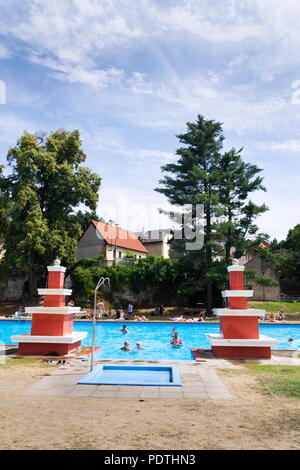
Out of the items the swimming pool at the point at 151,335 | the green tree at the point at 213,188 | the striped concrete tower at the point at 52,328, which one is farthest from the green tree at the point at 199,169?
the striped concrete tower at the point at 52,328

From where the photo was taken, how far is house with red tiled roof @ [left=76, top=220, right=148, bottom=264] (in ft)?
140

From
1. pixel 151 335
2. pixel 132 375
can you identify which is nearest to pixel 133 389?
pixel 132 375

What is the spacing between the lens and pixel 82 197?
34.4 metres

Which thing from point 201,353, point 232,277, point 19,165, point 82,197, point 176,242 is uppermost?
point 19,165

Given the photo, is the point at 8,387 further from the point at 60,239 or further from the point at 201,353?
the point at 60,239

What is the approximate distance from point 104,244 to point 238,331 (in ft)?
103

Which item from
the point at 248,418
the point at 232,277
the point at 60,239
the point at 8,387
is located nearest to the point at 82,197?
the point at 60,239

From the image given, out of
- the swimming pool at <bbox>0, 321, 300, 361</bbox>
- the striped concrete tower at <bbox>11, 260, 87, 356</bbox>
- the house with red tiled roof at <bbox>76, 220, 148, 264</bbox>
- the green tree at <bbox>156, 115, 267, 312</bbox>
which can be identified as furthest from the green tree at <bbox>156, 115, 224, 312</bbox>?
the striped concrete tower at <bbox>11, 260, 87, 356</bbox>

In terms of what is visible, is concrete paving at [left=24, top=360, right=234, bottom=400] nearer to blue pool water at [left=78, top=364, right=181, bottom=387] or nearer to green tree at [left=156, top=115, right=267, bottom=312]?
blue pool water at [left=78, top=364, right=181, bottom=387]

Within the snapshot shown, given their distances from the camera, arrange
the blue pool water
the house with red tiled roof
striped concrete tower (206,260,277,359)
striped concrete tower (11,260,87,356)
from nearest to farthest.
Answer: the blue pool water < striped concrete tower (206,260,277,359) < striped concrete tower (11,260,87,356) < the house with red tiled roof

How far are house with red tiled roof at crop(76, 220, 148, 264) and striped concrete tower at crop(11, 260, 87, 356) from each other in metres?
27.5

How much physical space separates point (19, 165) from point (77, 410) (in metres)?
29.0

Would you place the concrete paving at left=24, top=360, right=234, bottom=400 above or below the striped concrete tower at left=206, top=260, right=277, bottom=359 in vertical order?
below

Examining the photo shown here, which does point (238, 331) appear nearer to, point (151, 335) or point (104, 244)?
point (151, 335)
